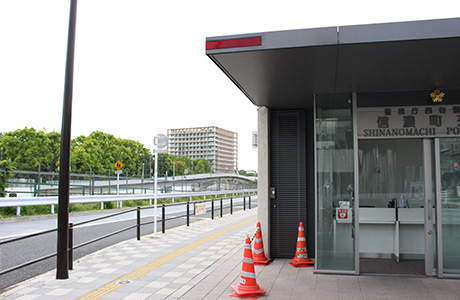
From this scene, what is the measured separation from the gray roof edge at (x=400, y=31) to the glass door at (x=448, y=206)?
100 inches

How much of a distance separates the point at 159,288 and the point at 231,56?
3.44 metres

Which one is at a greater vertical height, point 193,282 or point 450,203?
point 450,203

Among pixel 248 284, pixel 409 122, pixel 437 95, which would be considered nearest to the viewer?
pixel 248 284

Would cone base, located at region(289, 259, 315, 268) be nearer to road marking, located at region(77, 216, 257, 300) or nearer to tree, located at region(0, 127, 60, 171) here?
road marking, located at region(77, 216, 257, 300)

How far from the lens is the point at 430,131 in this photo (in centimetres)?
626

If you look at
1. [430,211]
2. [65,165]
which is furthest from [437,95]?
[65,165]

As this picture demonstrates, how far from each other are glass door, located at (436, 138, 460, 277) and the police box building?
0.02 meters

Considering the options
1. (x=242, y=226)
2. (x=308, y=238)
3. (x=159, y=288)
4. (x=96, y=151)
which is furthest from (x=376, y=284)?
(x=96, y=151)

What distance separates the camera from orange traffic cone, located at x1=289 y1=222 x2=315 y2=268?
702 centimetres

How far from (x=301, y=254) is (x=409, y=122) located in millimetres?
2992

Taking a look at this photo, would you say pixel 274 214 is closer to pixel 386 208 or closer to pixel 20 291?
pixel 386 208

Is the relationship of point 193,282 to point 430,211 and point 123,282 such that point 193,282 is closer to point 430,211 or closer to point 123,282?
point 123,282

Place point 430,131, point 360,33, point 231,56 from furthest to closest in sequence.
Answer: point 430,131, point 231,56, point 360,33

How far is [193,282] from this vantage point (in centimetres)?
598
